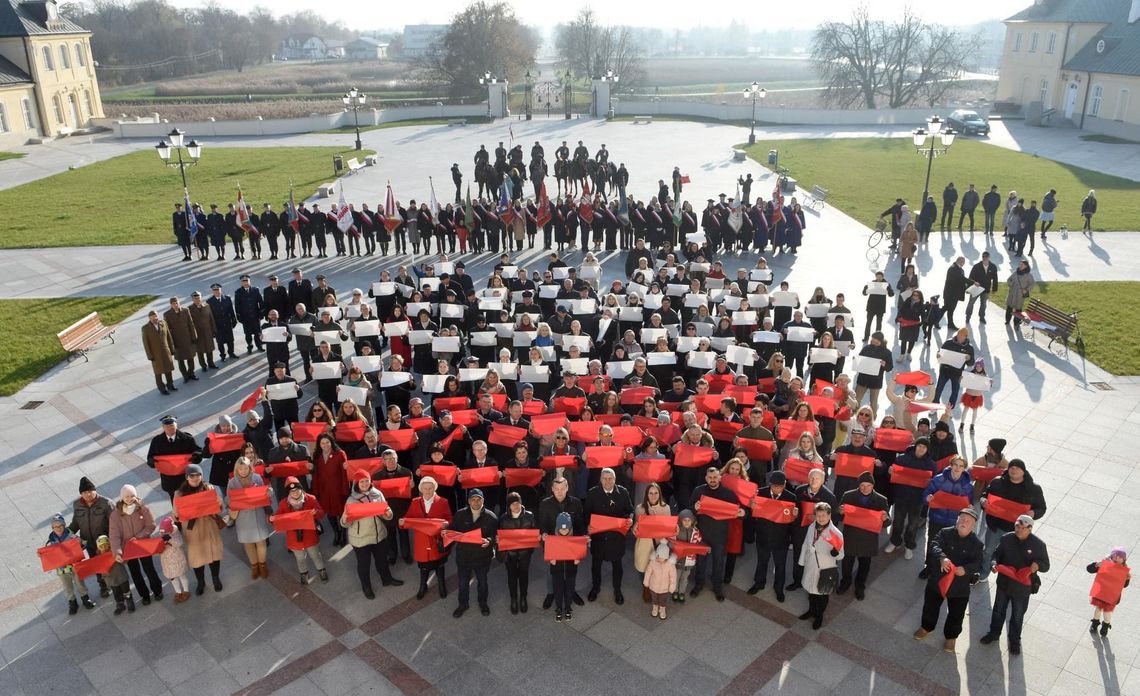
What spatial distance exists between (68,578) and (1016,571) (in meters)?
11.0

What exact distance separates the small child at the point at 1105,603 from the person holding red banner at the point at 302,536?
9.11m

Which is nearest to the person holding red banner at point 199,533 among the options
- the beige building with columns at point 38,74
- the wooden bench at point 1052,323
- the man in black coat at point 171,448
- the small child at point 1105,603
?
the man in black coat at point 171,448

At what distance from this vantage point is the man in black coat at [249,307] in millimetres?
17688

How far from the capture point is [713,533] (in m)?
9.73

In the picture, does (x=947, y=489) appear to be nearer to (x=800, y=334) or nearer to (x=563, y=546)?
(x=563, y=546)

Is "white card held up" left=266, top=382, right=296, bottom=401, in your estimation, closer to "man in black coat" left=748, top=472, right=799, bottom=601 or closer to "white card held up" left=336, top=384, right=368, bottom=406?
"white card held up" left=336, top=384, right=368, bottom=406

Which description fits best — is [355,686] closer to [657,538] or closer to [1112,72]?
[657,538]

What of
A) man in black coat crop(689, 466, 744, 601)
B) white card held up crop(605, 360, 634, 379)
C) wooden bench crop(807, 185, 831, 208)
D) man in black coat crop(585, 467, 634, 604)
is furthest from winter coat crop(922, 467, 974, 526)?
wooden bench crop(807, 185, 831, 208)

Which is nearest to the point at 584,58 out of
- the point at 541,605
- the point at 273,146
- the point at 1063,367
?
the point at 273,146

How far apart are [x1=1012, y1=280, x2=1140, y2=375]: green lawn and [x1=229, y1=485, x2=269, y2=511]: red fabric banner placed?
54.9 ft

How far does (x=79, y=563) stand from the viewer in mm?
9742

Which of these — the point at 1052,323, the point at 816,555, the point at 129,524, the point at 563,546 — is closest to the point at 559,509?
the point at 563,546

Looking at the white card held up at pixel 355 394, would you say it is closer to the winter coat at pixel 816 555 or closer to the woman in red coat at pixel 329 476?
the woman in red coat at pixel 329 476

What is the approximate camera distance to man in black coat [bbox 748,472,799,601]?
9.62m
